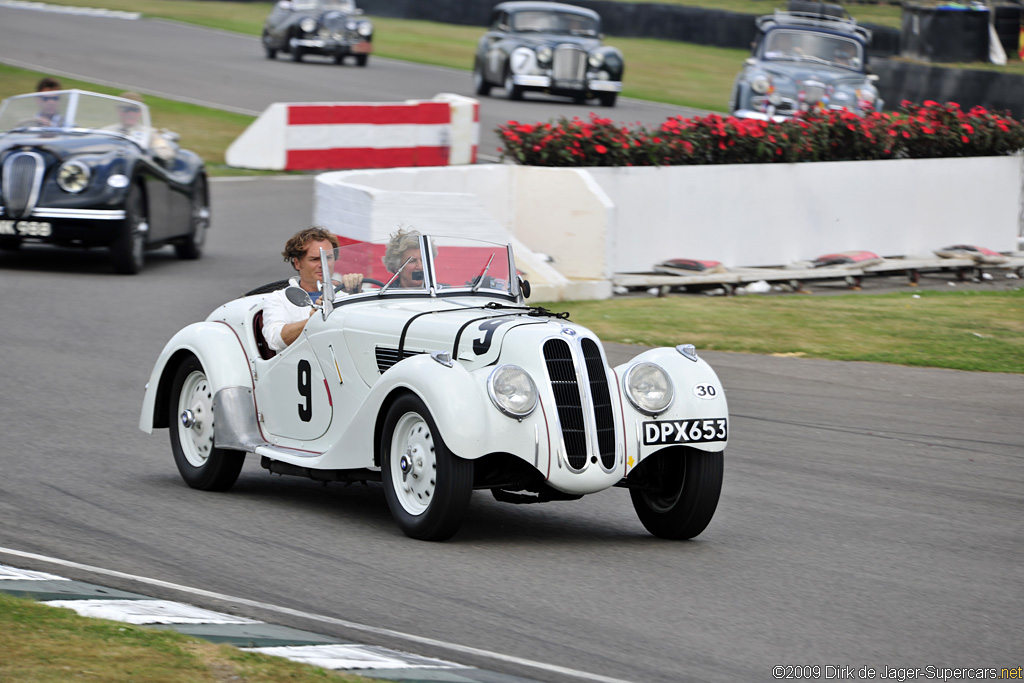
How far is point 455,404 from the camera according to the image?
237 inches

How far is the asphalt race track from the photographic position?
5.12 meters

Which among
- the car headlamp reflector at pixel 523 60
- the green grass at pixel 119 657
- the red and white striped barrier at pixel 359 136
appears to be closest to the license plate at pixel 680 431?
the green grass at pixel 119 657

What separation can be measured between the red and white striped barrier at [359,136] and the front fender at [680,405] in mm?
16031

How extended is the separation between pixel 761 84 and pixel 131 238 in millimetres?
12692

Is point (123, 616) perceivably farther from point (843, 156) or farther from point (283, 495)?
point (843, 156)

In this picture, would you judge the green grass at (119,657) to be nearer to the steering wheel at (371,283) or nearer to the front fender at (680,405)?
the front fender at (680,405)

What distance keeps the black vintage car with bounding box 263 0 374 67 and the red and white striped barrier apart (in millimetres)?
14189

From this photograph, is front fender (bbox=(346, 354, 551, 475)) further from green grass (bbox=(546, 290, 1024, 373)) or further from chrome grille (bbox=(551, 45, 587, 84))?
chrome grille (bbox=(551, 45, 587, 84))

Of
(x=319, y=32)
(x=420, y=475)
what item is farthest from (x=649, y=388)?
(x=319, y=32)

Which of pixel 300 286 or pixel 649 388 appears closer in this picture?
pixel 649 388

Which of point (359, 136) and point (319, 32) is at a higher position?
point (319, 32)

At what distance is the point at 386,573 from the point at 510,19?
26214 mm

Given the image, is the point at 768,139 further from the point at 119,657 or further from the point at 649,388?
the point at 119,657

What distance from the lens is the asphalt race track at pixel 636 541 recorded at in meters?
5.12
